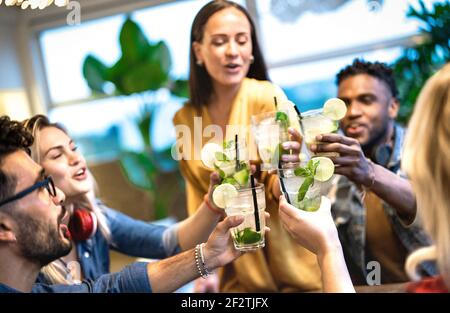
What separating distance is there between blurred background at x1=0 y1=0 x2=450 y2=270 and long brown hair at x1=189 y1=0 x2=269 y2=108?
0.07 ft

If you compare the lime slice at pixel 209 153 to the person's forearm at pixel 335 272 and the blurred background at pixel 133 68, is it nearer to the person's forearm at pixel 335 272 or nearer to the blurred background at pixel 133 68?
the blurred background at pixel 133 68

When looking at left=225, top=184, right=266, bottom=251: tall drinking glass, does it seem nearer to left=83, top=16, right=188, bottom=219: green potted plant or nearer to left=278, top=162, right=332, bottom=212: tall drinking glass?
left=278, top=162, right=332, bottom=212: tall drinking glass

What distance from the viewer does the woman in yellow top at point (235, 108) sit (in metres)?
1.66

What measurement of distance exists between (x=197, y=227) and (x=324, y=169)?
43 cm

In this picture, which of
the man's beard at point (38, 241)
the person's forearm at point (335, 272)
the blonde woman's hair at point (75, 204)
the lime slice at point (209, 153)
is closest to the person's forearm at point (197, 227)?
the lime slice at point (209, 153)

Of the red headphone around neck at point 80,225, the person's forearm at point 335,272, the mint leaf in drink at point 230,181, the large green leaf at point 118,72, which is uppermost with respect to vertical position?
the large green leaf at point 118,72

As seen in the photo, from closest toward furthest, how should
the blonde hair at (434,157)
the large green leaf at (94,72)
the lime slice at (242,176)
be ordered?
the blonde hair at (434,157), the lime slice at (242,176), the large green leaf at (94,72)

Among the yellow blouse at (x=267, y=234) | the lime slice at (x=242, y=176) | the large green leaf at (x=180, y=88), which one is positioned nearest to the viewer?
the lime slice at (x=242, y=176)

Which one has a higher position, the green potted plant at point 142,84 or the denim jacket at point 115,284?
the green potted plant at point 142,84

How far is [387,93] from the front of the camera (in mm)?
1584

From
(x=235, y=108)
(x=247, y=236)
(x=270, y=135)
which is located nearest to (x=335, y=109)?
(x=270, y=135)

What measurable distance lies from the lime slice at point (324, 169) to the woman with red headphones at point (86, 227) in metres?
0.40
